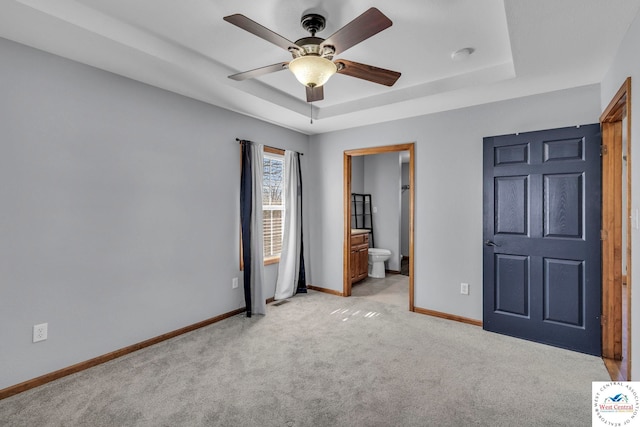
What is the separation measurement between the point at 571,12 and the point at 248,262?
349cm

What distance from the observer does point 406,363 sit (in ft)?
8.65

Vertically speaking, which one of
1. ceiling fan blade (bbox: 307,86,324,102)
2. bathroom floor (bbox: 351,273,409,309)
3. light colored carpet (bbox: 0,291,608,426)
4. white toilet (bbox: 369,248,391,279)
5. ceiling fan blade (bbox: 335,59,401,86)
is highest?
ceiling fan blade (bbox: 335,59,401,86)

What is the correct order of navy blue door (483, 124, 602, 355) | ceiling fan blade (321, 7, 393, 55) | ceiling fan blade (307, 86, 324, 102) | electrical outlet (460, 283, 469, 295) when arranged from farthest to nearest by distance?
electrical outlet (460, 283, 469, 295), navy blue door (483, 124, 602, 355), ceiling fan blade (307, 86, 324, 102), ceiling fan blade (321, 7, 393, 55)

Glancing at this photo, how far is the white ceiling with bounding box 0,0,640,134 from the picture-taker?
6.43 feet

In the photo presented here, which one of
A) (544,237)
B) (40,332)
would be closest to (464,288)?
(544,237)

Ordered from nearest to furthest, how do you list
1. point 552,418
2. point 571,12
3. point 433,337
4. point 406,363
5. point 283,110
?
point 571,12, point 552,418, point 406,363, point 433,337, point 283,110

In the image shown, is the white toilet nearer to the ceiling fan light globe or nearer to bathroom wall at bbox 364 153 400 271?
bathroom wall at bbox 364 153 400 271

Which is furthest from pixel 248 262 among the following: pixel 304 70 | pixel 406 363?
pixel 304 70

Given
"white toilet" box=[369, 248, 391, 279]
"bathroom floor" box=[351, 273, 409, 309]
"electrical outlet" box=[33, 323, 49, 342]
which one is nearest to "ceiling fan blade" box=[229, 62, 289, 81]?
"electrical outlet" box=[33, 323, 49, 342]

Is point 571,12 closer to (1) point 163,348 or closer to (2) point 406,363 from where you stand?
(2) point 406,363

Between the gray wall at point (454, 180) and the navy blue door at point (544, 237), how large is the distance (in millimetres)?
159

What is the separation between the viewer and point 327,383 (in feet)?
7.67

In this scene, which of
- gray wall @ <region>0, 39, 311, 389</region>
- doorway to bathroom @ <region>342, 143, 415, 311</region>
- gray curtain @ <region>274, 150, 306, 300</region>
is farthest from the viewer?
gray curtain @ <region>274, 150, 306, 300</region>

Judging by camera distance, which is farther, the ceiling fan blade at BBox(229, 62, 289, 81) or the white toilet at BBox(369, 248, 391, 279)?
the white toilet at BBox(369, 248, 391, 279)
